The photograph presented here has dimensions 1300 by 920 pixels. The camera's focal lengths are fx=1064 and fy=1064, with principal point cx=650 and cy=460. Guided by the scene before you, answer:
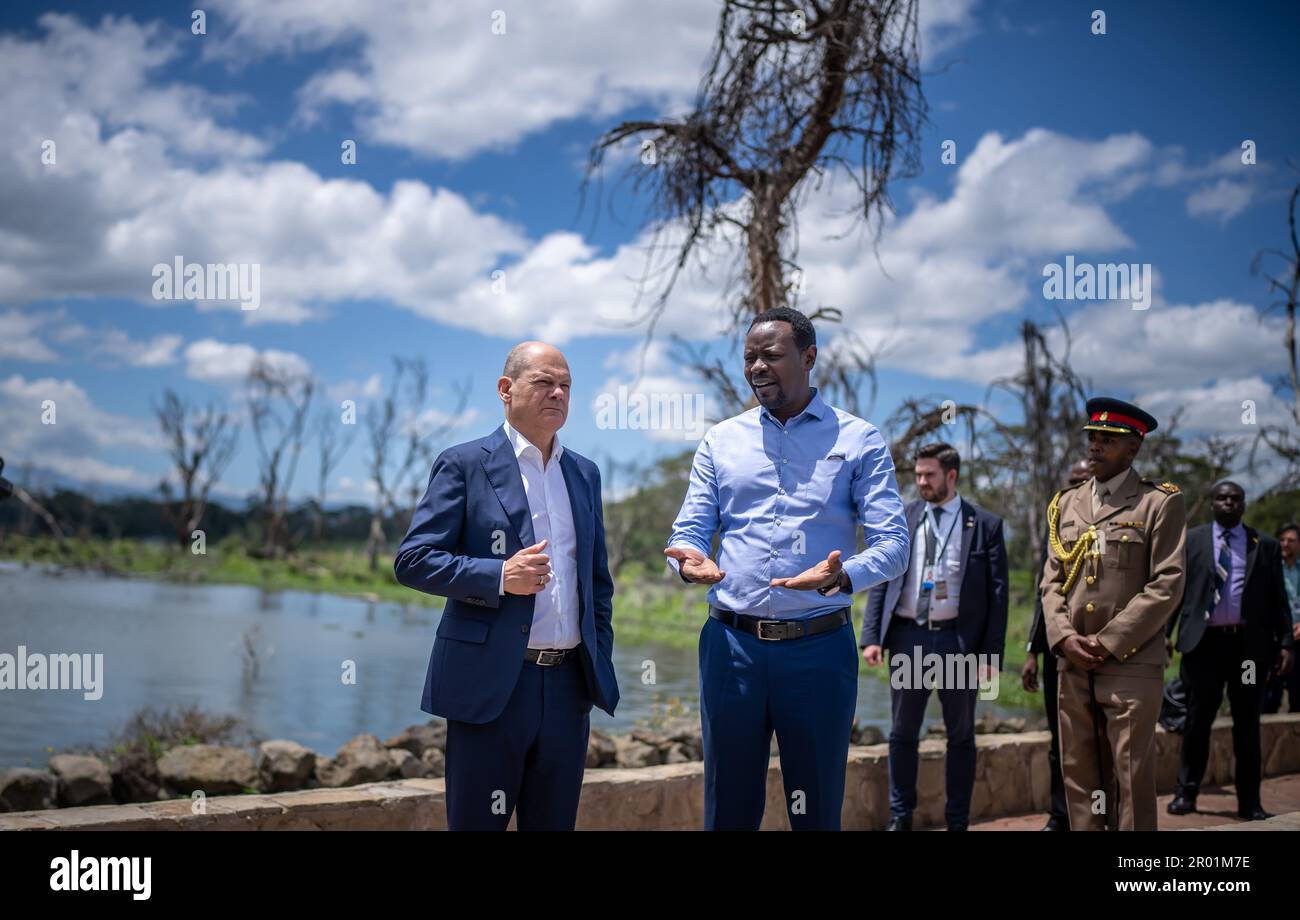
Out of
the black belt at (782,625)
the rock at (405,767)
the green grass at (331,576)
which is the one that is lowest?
the green grass at (331,576)

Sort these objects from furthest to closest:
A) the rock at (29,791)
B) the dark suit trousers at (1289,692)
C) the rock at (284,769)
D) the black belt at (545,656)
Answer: the dark suit trousers at (1289,692) < the rock at (284,769) < the rock at (29,791) < the black belt at (545,656)

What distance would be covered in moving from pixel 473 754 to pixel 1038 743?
4.43 m

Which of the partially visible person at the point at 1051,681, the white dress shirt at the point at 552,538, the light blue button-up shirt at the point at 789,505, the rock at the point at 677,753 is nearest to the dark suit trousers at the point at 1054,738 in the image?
the partially visible person at the point at 1051,681

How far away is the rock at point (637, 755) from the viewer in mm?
6469

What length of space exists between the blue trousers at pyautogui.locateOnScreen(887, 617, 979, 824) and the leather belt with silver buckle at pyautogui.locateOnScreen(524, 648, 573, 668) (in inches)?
108

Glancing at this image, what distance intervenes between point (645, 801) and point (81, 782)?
2888 millimetres

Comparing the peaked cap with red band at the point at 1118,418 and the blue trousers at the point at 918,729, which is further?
the blue trousers at the point at 918,729

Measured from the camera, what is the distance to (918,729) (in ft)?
17.6

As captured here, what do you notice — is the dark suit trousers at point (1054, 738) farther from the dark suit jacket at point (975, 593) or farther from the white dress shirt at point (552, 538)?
the white dress shirt at point (552, 538)

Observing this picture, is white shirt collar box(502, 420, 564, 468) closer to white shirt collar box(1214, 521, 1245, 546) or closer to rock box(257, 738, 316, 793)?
rock box(257, 738, 316, 793)

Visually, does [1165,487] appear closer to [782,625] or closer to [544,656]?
[782,625]

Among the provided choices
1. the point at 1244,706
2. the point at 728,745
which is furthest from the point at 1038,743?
the point at 728,745

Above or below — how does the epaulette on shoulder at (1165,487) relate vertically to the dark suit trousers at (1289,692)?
above
